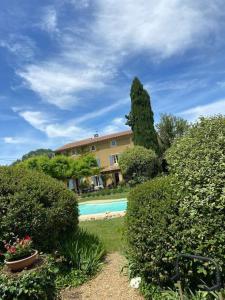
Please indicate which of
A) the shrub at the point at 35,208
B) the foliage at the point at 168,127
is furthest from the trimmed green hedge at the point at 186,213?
the foliage at the point at 168,127

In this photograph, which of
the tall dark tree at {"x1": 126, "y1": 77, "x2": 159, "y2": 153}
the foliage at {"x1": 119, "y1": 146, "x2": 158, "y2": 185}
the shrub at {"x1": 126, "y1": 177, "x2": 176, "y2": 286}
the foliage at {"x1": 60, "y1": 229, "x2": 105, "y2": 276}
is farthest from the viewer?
the tall dark tree at {"x1": 126, "y1": 77, "x2": 159, "y2": 153}

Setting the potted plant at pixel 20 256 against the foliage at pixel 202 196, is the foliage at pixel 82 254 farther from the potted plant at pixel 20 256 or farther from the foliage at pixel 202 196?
the foliage at pixel 202 196

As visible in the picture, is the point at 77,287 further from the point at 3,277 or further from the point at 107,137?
the point at 107,137

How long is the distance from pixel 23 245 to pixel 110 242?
4.46 meters

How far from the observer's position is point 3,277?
16.7 ft

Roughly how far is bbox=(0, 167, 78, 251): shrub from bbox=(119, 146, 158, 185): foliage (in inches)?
862

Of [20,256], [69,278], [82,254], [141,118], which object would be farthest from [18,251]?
[141,118]

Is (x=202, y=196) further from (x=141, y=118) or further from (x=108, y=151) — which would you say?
(x=108, y=151)

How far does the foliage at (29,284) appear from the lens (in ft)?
15.8

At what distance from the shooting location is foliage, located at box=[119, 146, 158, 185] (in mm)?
30078

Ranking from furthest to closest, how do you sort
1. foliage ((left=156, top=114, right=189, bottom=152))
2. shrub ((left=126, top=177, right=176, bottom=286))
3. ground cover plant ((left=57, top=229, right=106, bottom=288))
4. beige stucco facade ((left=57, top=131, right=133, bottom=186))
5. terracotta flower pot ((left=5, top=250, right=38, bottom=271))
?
beige stucco facade ((left=57, top=131, right=133, bottom=186))
foliage ((left=156, top=114, right=189, bottom=152))
ground cover plant ((left=57, top=229, right=106, bottom=288))
terracotta flower pot ((left=5, top=250, right=38, bottom=271))
shrub ((left=126, top=177, right=176, bottom=286))

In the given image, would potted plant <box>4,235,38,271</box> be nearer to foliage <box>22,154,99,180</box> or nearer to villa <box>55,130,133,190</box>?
foliage <box>22,154,99,180</box>

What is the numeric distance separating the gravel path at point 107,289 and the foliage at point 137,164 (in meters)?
22.6

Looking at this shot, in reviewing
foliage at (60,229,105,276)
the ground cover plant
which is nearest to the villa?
foliage at (60,229,105,276)
